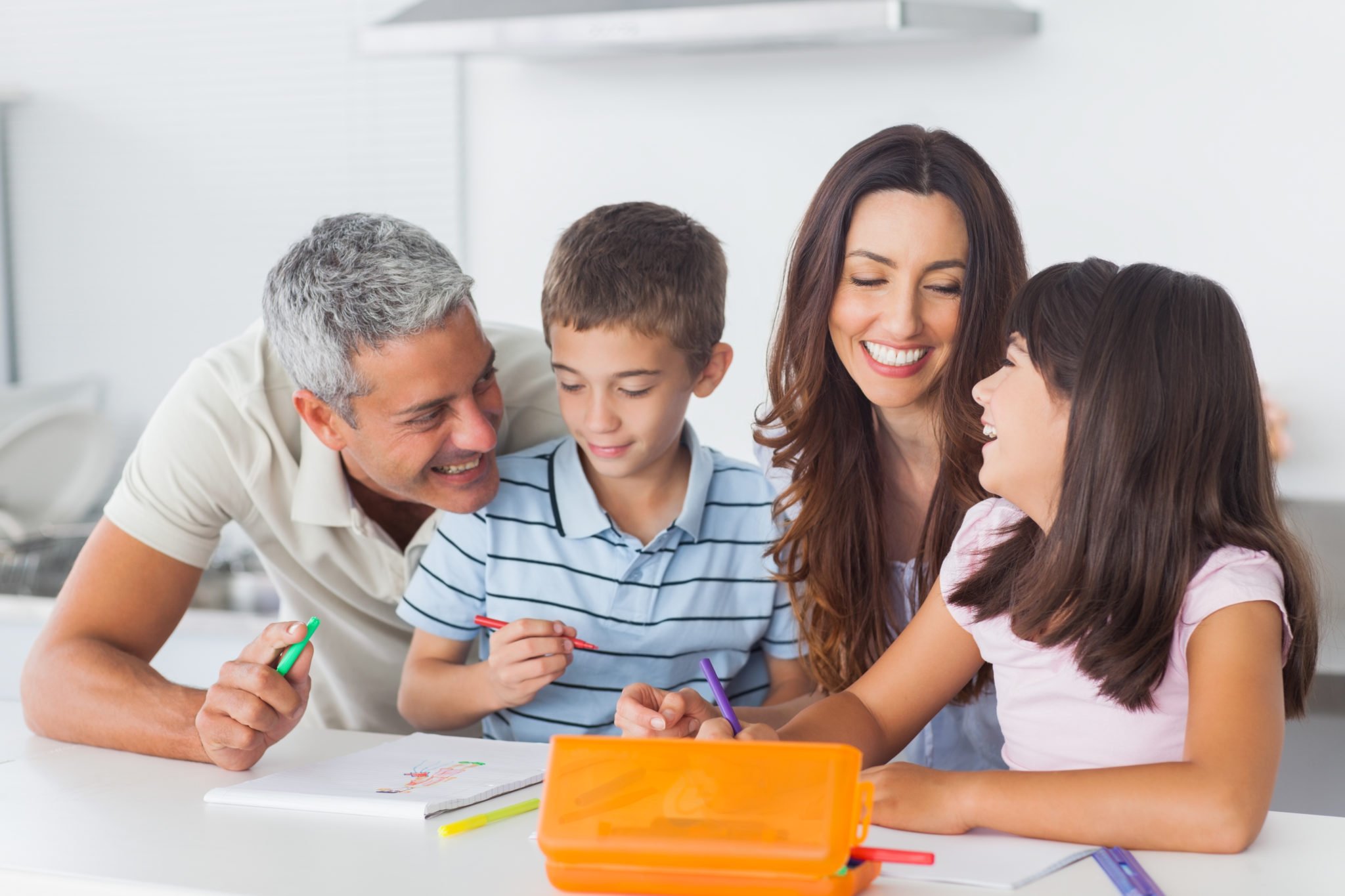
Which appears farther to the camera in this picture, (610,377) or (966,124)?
(966,124)

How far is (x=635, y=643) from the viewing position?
1476mm

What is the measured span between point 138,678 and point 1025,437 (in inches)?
36.2

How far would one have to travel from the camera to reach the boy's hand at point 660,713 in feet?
3.56

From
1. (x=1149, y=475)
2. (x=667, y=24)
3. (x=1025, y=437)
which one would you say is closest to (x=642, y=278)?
(x=1025, y=437)

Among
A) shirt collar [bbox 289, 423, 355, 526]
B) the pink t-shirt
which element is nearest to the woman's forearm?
the pink t-shirt

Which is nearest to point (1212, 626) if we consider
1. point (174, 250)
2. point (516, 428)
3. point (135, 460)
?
point (516, 428)

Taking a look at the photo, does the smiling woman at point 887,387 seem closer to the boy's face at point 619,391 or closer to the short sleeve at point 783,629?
the short sleeve at point 783,629

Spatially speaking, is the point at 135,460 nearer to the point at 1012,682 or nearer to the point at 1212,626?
the point at 1012,682

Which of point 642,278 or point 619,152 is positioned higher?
point 619,152

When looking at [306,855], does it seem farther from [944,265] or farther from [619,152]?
[619,152]

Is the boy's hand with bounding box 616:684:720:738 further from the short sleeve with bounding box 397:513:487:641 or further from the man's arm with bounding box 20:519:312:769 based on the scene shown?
the short sleeve with bounding box 397:513:487:641

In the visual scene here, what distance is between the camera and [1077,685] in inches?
45.8

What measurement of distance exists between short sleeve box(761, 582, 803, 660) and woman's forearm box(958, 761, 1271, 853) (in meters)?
0.54

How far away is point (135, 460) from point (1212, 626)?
1237 millimetres
